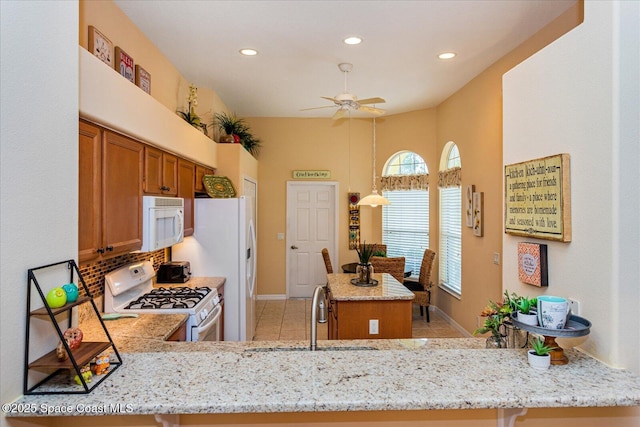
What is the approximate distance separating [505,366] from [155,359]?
1.22 meters

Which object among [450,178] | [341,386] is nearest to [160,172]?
[341,386]

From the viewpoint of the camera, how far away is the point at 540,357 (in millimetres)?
1272

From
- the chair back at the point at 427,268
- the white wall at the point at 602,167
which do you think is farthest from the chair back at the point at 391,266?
the white wall at the point at 602,167

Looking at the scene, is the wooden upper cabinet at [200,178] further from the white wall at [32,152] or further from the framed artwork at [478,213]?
the framed artwork at [478,213]

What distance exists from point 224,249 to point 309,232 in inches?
111

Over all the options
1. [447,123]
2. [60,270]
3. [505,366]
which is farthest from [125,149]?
[447,123]

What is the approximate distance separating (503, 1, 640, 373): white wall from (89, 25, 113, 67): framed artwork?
8.39 feet

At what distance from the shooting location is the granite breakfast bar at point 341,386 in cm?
106

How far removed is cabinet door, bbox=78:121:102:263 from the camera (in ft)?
6.36

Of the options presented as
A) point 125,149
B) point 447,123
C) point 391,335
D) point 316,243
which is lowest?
point 391,335

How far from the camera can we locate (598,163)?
53.2 inches

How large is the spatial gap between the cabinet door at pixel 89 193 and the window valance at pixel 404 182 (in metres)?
4.77

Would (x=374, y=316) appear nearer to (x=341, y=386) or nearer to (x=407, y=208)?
(x=341, y=386)

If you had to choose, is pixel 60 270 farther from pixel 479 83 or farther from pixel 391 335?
pixel 479 83
